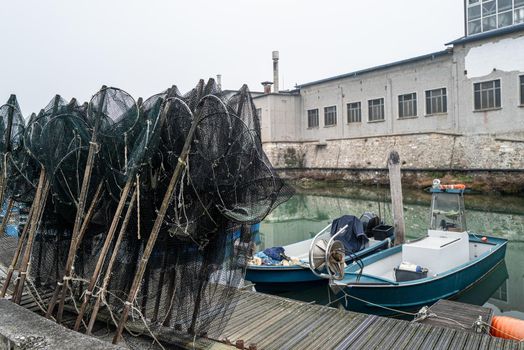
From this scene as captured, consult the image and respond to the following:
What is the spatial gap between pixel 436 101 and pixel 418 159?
397 centimetres

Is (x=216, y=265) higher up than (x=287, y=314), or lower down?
higher up

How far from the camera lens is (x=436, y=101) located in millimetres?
27844

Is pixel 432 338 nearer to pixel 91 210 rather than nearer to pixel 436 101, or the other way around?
pixel 91 210

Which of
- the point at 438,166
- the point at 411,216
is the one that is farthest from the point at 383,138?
the point at 411,216

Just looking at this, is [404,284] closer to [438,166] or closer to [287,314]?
[287,314]

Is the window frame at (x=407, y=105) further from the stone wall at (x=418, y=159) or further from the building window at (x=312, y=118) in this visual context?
the building window at (x=312, y=118)

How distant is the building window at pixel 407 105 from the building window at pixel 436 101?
0.94 metres

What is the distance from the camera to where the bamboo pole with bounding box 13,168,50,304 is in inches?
182

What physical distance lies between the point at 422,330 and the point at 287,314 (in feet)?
5.56

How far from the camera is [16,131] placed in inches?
234

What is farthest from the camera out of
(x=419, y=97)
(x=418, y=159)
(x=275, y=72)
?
(x=275, y=72)

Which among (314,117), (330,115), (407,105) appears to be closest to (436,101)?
(407,105)

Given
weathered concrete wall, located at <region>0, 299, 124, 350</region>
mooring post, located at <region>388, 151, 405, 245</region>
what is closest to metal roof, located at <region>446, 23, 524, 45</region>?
mooring post, located at <region>388, 151, 405, 245</region>

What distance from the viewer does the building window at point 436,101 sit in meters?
27.4
